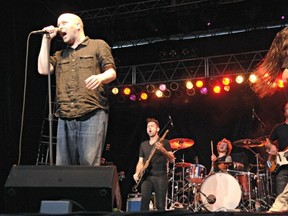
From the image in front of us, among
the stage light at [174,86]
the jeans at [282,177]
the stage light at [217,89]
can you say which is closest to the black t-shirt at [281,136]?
the jeans at [282,177]

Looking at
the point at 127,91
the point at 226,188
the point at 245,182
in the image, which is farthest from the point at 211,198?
the point at 127,91

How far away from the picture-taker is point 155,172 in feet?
23.9

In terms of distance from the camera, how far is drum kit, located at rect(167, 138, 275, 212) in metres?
8.83

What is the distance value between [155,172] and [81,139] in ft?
12.5

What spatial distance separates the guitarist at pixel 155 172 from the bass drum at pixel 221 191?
6.12ft

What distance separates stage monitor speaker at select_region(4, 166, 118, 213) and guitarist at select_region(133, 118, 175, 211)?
4.41m

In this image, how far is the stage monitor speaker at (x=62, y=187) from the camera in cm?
276

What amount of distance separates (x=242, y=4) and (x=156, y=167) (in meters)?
3.80

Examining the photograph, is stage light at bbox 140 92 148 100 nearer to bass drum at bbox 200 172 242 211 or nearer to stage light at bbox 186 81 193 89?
stage light at bbox 186 81 193 89

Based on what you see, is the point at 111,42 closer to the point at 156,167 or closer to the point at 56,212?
the point at 156,167

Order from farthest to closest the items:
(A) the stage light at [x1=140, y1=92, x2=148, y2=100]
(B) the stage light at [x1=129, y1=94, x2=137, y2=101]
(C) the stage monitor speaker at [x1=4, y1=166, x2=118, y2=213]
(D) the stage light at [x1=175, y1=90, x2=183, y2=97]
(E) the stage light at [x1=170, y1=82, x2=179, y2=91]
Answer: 1. (B) the stage light at [x1=129, y1=94, x2=137, y2=101]
2. (A) the stage light at [x1=140, y1=92, x2=148, y2=100]
3. (D) the stage light at [x1=175, y1=90, x2=183, y2=97]
4. (E) the stage light at [x1=170, y1=82, x2=179, y2=91]
5. (C) the stage monitor speaker at [x1=4, y1=166, x2=118, y2=213]

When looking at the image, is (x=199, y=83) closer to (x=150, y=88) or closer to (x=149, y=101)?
(x=150, y=88)

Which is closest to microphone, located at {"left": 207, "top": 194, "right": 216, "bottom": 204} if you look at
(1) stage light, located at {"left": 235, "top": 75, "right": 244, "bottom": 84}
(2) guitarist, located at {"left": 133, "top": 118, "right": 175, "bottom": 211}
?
(2) guitarist, located at {"left": 133, "top": 118, "right": 175, "bottom": 211}

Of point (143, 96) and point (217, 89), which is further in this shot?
point (143, 96)
